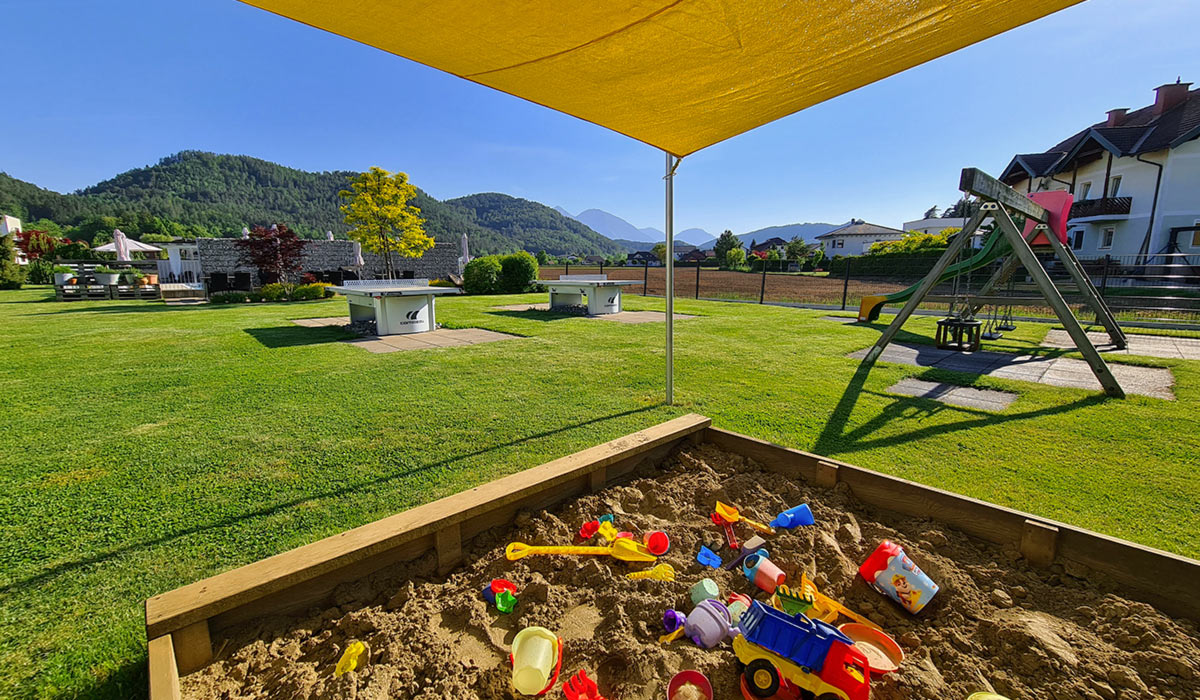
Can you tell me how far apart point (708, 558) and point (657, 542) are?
19 centimetres

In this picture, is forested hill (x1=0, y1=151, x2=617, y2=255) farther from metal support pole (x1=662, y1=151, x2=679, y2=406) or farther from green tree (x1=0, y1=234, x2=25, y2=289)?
metal support pole (x1=662, y1=151, x2=679, y2=406)

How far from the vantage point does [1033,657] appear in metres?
1.21

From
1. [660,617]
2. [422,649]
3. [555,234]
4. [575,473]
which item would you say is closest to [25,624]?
[422,649]

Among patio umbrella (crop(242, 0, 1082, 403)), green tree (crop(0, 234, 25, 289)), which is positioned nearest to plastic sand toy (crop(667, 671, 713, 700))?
patio umbrella (crop(242, 0, 1082, 403))

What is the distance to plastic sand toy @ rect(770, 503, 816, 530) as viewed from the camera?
182 centimetres

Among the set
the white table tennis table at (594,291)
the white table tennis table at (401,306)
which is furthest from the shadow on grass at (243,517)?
the white table tennis table at (594,291)

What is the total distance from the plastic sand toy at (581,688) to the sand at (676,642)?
0.03m

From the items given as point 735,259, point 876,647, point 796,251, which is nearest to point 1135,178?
point 796,251

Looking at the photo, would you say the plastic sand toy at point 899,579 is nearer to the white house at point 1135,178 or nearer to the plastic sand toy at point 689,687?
the plastic sand toy at point 689,687

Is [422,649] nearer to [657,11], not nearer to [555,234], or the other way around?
[657,11]

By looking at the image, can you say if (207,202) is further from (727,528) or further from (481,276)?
(727,528)

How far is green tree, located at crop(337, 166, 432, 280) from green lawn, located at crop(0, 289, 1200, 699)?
452 inches

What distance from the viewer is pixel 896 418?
3480 millimetres

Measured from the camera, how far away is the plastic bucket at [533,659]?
114cm
